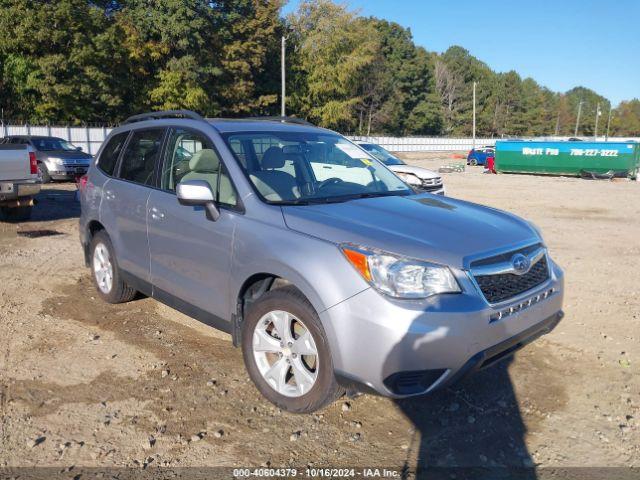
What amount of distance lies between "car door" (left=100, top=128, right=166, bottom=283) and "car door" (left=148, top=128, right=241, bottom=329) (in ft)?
0.50

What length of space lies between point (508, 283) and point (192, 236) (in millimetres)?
2178

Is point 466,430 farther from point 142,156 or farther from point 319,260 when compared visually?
point 142,156

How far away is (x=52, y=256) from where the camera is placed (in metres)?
7.73

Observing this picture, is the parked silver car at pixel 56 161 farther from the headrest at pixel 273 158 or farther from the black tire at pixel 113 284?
the headrest at pixel 273 158

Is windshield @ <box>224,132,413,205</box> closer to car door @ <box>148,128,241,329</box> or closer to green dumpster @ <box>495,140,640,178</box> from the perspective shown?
car door @ <box>148,128,241,329</box>

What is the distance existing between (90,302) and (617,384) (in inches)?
187

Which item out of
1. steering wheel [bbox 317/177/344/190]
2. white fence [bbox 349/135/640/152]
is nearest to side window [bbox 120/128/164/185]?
steering wheel [bbox 317/177/344/190]

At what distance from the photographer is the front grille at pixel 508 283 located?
316 centimetres

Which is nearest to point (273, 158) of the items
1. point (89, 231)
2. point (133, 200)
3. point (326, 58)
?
point (133, 200)

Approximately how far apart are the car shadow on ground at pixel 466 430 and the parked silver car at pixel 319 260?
0.15m

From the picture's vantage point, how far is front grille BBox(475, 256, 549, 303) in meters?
3.16

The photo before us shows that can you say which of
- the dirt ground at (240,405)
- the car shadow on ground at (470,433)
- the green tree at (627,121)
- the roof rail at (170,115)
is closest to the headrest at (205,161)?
the roof rail at (170,115)

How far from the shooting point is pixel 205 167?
165 inches

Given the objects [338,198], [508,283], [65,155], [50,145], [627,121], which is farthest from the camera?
[627,121]
